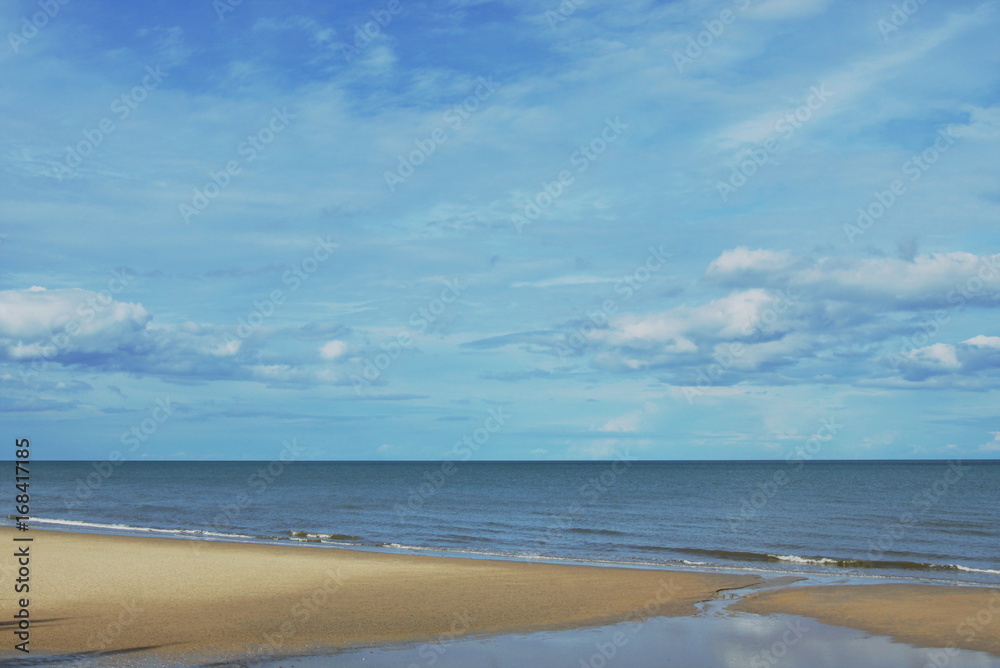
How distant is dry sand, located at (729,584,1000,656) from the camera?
1534cm

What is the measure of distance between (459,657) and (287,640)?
3.15 meters

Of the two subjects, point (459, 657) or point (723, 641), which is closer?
point (459, 657)

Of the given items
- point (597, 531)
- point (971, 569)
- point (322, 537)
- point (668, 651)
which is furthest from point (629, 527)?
point (668, 651)

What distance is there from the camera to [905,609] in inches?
707

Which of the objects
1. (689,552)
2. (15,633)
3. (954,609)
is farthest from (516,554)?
(15,633)

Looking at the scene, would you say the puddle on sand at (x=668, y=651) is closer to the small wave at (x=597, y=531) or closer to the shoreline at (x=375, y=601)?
the shoreline at (x=375, y=601)

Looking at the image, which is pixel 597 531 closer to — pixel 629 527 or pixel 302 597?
pixel 629 527

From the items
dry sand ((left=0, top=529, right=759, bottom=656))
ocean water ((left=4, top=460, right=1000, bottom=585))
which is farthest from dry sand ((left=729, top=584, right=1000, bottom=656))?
ocean water ((left=4, top=460, right=1000, bottom=585))

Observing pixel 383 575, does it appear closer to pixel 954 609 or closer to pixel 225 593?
pixel 225 593

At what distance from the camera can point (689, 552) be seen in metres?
30.3

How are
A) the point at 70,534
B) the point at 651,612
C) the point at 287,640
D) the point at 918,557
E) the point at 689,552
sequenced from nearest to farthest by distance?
the point at 287,640
the point at 651,612
the point at 918,557
the point at 689,552
the point at 70,534

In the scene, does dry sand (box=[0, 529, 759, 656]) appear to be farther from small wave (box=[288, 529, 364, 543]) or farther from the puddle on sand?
small wave (box=[288, 529, 364, 543])

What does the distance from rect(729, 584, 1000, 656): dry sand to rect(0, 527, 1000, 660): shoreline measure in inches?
1.6

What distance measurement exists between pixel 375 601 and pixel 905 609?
474 inches
